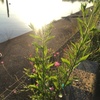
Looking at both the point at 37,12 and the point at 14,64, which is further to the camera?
the point at 37,12

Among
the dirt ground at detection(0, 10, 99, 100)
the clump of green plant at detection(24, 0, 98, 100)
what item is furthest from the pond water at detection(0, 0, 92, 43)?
the dirt ground at detection(0, 10, 99, 100)

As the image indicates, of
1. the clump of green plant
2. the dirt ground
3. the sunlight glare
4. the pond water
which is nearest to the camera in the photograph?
the clump of green plant

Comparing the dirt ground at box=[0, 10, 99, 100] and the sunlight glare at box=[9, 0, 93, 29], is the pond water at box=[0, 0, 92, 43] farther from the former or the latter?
the dirt ground at box=[0, 10, 99, 100]

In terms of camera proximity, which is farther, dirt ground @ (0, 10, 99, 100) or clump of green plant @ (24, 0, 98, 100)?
dirt ground @ (0, 10, 99, 100)

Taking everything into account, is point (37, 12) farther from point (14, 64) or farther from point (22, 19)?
point (14, 64)

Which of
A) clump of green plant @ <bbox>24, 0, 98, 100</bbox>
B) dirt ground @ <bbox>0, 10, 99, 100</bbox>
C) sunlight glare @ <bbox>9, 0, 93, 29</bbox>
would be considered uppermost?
clump of green plant @ <bbox>24, 0, 98, 100</bbox>

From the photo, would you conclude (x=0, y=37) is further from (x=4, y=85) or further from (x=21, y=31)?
(x=4, y=85)

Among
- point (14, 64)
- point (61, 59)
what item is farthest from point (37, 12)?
point (61, 59)

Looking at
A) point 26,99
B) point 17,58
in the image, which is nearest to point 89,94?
point 26,99

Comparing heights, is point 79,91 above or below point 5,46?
above

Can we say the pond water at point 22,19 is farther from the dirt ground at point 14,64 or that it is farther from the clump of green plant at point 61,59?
the dirt ground at point 14,64

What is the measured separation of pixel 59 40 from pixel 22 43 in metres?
1.87

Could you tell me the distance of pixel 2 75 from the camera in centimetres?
589

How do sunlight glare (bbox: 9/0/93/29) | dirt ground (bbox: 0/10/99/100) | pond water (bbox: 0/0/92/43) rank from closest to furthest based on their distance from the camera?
dirt ground (bbox: 0/10/99/100) → pond water (bbox: 0/0/92/43) → sunlight glare (bbox: 9/0/93/29)
